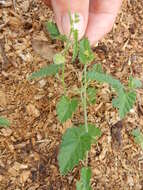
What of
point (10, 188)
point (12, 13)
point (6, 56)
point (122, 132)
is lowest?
point (10, 188)

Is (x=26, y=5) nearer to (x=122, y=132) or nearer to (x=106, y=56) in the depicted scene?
(x=106, y=56)

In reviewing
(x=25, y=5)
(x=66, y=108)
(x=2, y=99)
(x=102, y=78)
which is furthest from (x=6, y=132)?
(x=25, y=5)

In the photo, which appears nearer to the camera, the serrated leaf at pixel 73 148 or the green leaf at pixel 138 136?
the serrated leaf at pixel 73 148

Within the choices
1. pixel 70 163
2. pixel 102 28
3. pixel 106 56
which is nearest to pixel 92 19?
pixel 102 28

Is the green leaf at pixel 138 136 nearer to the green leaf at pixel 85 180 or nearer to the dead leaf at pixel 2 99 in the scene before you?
the green leaf at pixel 85 180

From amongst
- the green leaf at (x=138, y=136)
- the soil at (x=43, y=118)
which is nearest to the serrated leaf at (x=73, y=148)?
the soil at (x=43, y=118)

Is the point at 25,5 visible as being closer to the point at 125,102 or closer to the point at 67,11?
the point at 67,11
